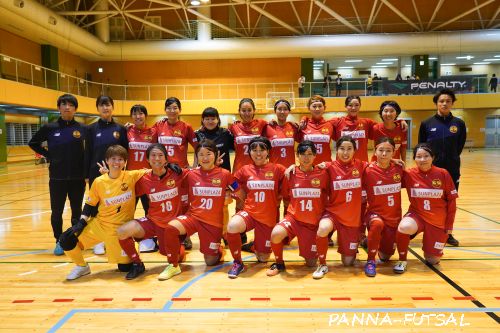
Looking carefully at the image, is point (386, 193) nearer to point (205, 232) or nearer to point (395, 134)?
point (395, 134)

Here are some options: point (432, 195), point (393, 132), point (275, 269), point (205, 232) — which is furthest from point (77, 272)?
point (393, 132)

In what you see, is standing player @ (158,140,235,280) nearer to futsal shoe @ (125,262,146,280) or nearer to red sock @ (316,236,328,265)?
futsal shoe @ (125,262,146,280)

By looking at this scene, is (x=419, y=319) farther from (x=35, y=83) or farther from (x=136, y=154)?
(x=35, y=83)

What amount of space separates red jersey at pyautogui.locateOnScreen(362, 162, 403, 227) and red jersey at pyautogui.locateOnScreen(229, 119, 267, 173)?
5.73 ft

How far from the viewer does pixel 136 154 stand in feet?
18.3

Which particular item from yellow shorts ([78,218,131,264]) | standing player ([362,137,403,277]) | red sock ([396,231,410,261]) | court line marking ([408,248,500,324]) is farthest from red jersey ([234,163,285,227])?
court line marking ([408,248,500,324])

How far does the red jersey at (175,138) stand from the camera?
5.51 meters

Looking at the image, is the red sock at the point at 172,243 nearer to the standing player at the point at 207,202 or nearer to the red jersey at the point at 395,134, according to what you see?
the standing player at the point at 207,202

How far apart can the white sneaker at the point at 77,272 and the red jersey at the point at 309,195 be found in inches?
103

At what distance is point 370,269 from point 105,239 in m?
3.20

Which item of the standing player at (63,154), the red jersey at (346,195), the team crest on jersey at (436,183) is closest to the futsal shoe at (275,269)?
the red jersey at (346,195)

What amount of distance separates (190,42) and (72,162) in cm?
2450

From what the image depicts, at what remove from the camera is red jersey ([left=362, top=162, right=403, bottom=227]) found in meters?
4.62

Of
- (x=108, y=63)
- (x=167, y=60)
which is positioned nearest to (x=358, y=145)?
(x=167, y=60)
